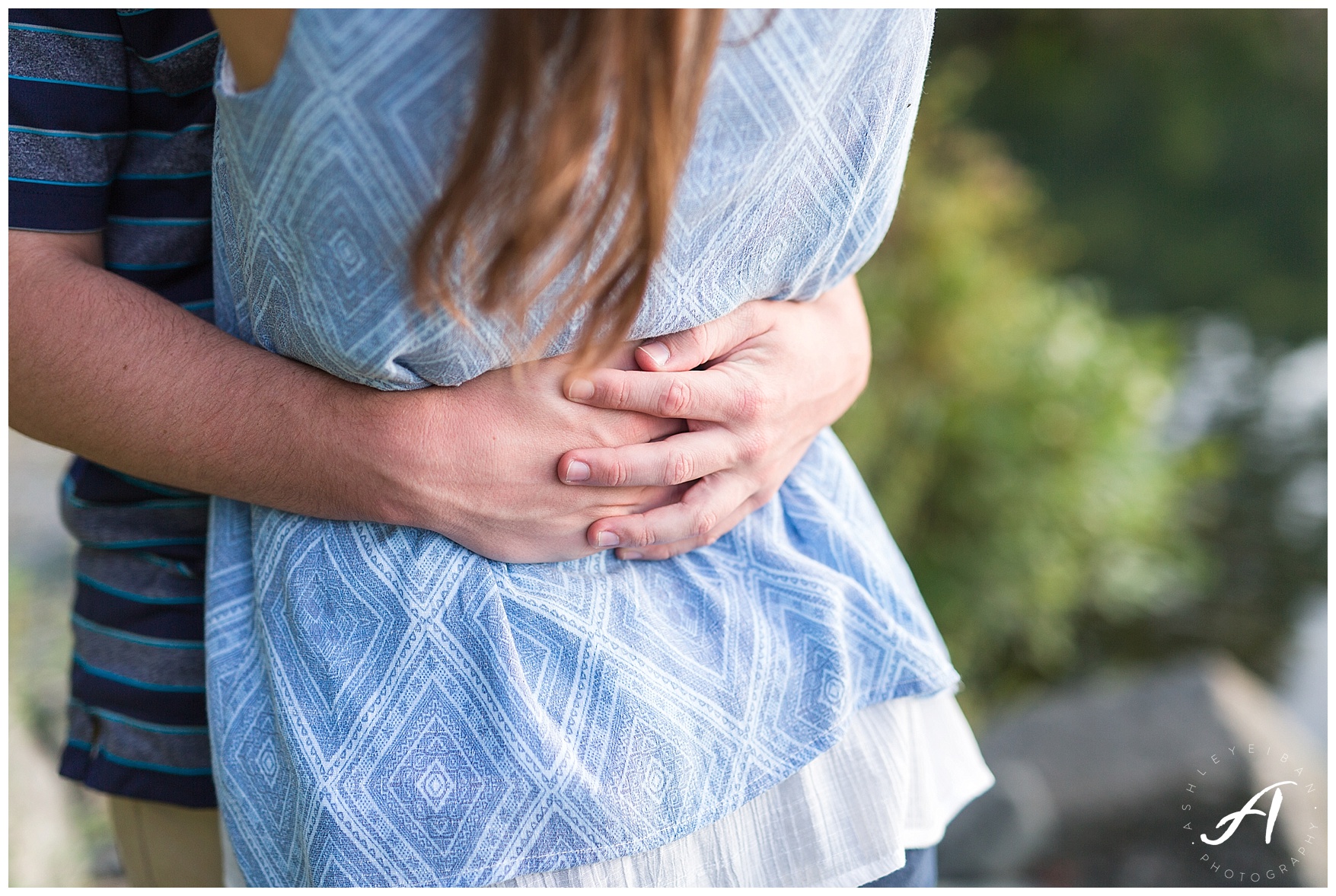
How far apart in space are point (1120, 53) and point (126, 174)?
10163 millimetres

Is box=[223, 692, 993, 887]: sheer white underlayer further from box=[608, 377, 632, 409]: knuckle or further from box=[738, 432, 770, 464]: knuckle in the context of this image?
box=[608, 377, 632, 409]: knuckle

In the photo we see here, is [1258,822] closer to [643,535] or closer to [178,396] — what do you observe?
[643,535]

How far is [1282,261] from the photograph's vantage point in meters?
6.70

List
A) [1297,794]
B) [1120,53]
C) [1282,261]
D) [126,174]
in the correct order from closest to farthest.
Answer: [126,174] → [1297,794] → [1282,261] → [1120,53]

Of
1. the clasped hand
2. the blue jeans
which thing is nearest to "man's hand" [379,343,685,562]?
the clasped hand

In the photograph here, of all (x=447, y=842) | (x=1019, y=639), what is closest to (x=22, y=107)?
(x=447, y=842)

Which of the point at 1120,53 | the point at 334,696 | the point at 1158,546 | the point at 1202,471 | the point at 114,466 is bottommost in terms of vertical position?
the point at 1158,546

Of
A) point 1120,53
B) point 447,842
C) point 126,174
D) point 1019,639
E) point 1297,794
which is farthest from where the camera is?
point 1120,53

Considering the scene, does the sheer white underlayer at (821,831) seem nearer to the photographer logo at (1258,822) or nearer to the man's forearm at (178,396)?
the man's forearm at (178,396)

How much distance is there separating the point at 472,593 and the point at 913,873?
0.53 m

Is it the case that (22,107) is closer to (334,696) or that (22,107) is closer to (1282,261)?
(334,696)

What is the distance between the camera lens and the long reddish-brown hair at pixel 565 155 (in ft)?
1.90

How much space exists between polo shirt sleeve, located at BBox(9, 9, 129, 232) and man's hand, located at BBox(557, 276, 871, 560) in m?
0.45

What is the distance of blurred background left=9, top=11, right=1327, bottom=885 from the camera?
2662mm
